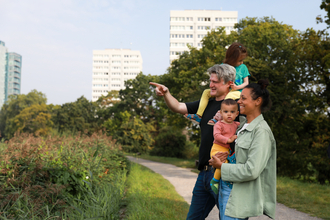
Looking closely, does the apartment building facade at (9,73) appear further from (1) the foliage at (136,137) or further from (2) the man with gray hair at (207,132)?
(2) the man with gray hair at (207,132)

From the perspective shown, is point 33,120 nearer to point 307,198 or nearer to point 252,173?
point 307,198

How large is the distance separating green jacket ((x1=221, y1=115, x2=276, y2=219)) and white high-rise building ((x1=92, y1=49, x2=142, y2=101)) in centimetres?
13036

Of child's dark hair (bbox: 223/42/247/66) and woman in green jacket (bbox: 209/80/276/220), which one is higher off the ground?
child's dark hair (bbox: 223/42/247/66)

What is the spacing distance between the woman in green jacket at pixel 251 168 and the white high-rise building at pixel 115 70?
130 metres

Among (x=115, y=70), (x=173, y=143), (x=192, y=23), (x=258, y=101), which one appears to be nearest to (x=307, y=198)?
(x=258, y=101)

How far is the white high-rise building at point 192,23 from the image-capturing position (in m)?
107

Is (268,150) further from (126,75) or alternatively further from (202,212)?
(126,75)

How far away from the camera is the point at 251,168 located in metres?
1.86

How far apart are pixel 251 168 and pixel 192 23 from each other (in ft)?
365

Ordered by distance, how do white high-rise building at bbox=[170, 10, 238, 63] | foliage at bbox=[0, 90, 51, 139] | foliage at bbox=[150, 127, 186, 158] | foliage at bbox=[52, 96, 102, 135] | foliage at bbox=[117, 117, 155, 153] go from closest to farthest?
foliage at bbox=[150, 127, 186, 158]
foliage at bbox=[117, 117, 155, 153]
foliage at bbox=[52, 96, 102, 135]
foliage at bbox=[0, 90, 51, 139]
white high-rise building at bbox=[170, 10, 238, 63]

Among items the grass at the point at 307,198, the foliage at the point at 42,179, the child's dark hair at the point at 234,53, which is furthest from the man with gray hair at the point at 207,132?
the grass at the point at 307,198

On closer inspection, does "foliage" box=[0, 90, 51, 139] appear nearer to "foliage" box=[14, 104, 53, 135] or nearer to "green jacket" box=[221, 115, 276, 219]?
"foliage" box=[14, 104, 53, 135]

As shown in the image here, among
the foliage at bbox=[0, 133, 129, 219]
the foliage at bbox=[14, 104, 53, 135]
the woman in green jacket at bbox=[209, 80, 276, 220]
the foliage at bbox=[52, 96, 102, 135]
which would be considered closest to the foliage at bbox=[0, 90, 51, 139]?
the foliage at bbox=[14, 104, 53, 135]

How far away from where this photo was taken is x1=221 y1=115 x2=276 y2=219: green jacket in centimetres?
189
